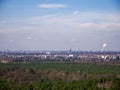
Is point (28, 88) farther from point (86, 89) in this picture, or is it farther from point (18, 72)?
point (18, 72)

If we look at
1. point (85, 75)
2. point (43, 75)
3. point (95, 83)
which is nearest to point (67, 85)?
point (95, 83)

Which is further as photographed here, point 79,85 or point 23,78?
point 23,78

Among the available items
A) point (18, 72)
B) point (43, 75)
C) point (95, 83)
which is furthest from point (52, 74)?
point (95, 83)

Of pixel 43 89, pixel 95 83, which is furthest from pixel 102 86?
pixel 43 89

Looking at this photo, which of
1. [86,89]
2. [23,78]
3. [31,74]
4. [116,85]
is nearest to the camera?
[86,89]

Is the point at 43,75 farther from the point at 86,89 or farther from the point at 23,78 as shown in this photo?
the point at 86,89

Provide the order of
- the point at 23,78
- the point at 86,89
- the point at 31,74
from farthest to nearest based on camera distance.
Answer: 1. the point at 31,74
2. the point at 23,78
3. the point at 86,89

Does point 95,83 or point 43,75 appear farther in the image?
point 43,75

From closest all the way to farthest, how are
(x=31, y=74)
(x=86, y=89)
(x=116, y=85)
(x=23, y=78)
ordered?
1. (x=86, y=89)
2. (x=116, y=85)
3. (x=23, y=78)
4. (x=31, y=74)
